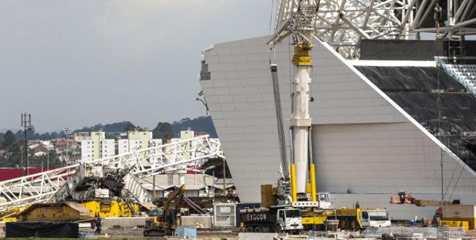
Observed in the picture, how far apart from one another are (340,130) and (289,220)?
90.9 feet

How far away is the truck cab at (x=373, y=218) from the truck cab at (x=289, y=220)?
6706 mm

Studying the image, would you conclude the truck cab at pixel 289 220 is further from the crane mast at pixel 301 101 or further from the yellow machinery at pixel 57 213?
the yellow machinery at pixel 57 213

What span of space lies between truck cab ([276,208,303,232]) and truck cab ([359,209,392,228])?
6.71 meters

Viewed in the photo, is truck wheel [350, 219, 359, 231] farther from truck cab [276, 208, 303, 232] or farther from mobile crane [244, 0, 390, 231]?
truck cab [276, 208, 303, 232]

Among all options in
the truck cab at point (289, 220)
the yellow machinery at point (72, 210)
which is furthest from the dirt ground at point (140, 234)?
the yellow machinery at point (72, 210)

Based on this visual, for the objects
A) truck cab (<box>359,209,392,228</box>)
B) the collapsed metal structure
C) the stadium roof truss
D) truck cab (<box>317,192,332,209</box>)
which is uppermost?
the stadium roof truss

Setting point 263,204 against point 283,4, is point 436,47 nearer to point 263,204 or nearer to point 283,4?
point 283,4

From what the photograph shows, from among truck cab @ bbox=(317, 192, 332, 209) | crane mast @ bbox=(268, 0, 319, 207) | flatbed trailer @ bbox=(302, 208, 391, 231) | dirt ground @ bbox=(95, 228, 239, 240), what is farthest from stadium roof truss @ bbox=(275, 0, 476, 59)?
flatbed trailer @ bbox=(302, 208, 391, 231)

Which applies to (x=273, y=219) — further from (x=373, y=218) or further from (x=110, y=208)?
(x=110, y=208)

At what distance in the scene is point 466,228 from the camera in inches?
3462

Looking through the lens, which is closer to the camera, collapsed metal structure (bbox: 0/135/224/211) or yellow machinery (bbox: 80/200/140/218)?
yellow machinery (bbox: 80/200/140/218)

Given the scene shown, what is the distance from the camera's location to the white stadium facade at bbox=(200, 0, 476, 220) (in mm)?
105438

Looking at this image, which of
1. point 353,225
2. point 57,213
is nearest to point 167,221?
point 353,225

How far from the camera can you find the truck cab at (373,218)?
87.2 meters
